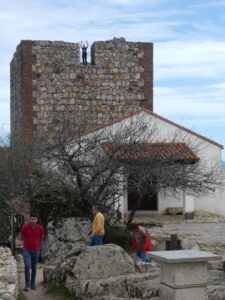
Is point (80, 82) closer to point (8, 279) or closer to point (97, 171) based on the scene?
point (97, 171)

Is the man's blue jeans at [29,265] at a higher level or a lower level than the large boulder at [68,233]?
lower

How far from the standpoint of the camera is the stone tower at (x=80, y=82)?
2705 cm

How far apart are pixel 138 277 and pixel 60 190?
7.12m

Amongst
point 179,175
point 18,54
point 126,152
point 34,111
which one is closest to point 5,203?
point 126,152

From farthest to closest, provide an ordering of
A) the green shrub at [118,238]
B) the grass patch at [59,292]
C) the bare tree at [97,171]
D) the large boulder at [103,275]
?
the bare tree at [97,171] < the green shrub at [118,238] < the grass patch at [59,292] < the large boulder at [103,275]

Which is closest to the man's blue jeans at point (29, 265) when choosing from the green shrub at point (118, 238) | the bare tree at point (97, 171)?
the bare tree at point (97, 171)

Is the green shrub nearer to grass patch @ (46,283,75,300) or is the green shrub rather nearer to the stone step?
grass patch @ (46,283,75,300)

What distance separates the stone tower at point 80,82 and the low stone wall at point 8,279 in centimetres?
1399

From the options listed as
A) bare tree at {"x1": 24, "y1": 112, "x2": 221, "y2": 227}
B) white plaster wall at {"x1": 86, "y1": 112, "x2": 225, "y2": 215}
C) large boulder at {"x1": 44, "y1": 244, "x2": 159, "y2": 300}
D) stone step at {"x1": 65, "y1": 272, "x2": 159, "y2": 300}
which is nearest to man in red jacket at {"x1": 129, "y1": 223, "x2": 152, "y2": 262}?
large boulder at {"x1": 44, "y1": 244, "x2": 159, "y2": 300}

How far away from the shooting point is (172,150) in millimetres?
23000

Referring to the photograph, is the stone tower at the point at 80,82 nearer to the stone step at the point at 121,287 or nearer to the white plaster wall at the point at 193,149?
the white plaster wall at the point at 193,149

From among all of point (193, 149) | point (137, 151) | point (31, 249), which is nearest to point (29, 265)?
point (31, 249)

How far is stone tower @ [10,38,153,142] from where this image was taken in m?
27.0

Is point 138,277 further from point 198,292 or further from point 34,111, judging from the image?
point 34,111
